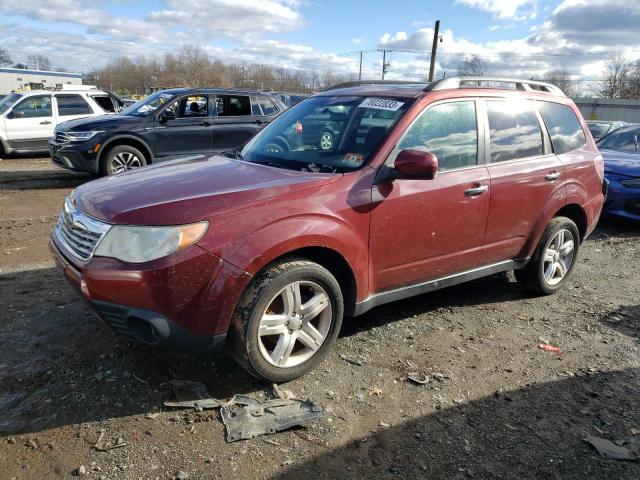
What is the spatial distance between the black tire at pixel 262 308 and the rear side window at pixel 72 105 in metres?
12.6

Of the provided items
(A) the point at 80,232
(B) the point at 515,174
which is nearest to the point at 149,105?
(A) the point at 80,232

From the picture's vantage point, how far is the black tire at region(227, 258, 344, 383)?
2.89 m

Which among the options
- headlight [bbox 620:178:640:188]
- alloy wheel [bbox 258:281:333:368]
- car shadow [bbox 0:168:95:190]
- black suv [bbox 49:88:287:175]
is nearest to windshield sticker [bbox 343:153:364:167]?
alloy wheel [bbox 258:281:333:368]

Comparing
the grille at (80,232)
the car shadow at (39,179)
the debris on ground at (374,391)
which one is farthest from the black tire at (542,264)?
the car shadow at (39,179)

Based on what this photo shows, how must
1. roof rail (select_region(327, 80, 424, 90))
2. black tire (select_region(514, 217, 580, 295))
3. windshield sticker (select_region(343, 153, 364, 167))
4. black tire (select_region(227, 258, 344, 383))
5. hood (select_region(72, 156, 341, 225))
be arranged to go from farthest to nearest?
1. black tire (select_region(514, 217, 580, 295))
2. roof rail (select_region(327, 80, 424, 90))
3. windshield sticker (select_region(343, 153, 364, 167))
4. black tire (select_region(227, 258, 344, 383))
5. hood (select_region(72, 156, 341, 225))

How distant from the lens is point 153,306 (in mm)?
2691

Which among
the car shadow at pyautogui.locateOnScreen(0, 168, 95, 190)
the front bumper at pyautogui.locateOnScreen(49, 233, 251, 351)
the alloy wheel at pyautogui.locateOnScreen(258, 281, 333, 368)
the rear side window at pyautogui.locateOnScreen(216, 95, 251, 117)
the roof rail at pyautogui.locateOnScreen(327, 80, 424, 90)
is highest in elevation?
the roof rail at pyautogui.locateOnScreen(327, 80, 424, 90)

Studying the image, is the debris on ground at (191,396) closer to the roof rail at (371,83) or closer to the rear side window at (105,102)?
the roof rail at (371,83)

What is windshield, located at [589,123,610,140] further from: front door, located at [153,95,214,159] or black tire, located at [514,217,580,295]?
front door, located at [153,95,214,159]

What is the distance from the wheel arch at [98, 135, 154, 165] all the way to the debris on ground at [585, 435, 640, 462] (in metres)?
8.62

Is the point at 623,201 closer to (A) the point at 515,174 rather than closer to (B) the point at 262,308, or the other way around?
(A) the point at 515,174

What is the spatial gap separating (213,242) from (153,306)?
46 cm

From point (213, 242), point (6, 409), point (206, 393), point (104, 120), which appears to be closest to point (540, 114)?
point (213, 242)

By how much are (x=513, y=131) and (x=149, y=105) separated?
7837mm
